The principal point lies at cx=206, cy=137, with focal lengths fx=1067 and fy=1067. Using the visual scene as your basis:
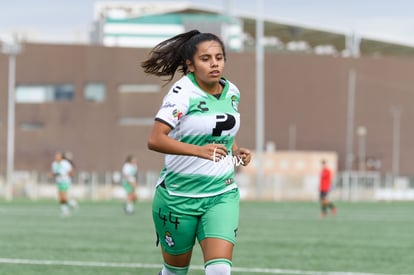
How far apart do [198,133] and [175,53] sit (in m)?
0.73

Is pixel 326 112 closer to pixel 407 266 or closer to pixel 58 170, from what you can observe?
pixel 58 170

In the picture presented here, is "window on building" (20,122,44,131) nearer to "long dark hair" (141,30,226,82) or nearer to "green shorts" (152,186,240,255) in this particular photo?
"long dark hair" (141,30,226,82)

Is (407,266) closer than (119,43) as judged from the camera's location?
Yes

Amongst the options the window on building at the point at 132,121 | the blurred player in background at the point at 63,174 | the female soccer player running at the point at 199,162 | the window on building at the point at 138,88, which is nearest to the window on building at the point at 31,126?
the window on building at the point at 132,121

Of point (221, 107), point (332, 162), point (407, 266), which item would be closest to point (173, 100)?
point (221, 107)

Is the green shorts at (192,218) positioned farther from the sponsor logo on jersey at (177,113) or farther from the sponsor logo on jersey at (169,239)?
the sponsor logo on jersey at (177,113)

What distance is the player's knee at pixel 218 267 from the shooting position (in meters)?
7.71

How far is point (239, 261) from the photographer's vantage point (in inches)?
607

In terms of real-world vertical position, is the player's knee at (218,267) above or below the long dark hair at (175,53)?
below

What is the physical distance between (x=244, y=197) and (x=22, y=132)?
23.3 meters

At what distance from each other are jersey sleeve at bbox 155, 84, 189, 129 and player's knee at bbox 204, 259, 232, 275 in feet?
3.37

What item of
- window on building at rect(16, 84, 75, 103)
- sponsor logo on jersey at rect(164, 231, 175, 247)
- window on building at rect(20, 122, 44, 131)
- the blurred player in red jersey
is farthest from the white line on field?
window on building at rect(20, 122, 44, 131)

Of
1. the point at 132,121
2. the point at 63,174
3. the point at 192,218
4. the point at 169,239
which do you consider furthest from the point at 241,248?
the point at 132,121

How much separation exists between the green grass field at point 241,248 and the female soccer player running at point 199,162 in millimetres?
5519
